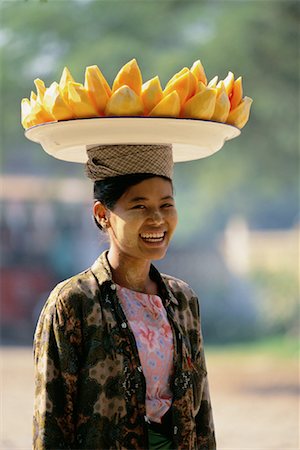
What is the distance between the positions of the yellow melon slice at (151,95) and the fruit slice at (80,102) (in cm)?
13

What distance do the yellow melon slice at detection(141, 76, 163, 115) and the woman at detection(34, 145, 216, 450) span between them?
146 millimetres

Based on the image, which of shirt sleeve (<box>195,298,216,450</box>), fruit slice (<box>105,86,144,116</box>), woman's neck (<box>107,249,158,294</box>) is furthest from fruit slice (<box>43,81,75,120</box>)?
shirt sleeve (<box>195,298,216,450</box>)

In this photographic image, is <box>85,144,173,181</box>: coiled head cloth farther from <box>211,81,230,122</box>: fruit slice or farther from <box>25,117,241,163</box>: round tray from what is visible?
<box>211,81,230,122</box>: fruit slice

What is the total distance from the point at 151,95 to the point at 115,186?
0.92 ft

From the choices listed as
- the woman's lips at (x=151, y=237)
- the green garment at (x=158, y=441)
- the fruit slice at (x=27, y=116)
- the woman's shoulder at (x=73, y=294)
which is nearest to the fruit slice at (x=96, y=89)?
the fruit slice at (x=27, y=116)

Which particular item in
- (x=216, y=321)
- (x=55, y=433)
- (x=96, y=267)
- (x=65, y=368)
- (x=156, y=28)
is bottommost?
(x=55, y=433)

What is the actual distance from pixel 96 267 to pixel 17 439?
4.08m

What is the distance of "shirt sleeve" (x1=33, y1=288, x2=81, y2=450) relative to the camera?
99.7 inches

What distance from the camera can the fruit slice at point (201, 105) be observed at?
8.43 feet

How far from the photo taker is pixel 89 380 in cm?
254

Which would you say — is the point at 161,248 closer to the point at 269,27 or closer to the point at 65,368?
the point at 65,368

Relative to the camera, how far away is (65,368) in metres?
2.54

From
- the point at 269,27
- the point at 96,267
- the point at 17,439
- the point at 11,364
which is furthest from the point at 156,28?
the point at 96,267

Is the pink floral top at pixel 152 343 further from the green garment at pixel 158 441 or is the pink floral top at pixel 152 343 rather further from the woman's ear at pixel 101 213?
the woman's ear at pixel 101 213
